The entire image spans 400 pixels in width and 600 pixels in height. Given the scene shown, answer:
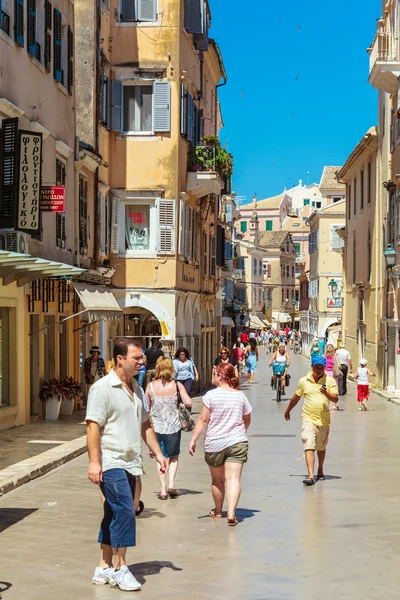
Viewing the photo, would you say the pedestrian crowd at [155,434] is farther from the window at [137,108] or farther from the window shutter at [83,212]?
the window at [137,108]

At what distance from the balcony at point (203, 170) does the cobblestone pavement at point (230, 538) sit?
61.3 feet

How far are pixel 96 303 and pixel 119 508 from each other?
1537 centimetres

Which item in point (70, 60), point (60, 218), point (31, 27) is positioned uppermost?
point (70, 60)

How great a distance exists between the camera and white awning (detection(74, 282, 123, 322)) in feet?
74.4

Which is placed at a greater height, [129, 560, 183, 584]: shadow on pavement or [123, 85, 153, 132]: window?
[123, 85, 153, 132]: window

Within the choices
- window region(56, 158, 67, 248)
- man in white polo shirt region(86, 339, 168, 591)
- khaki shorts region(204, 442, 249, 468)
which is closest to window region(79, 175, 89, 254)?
window region(56, 158, 67, 248)

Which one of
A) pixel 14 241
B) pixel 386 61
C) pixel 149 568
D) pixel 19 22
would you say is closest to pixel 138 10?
pixel 386 61

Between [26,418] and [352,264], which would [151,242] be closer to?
[26,418]

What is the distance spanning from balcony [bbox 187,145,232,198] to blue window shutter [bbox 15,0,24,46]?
13.8 meters

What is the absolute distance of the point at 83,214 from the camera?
27.9 metres

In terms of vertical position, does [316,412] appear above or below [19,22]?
below

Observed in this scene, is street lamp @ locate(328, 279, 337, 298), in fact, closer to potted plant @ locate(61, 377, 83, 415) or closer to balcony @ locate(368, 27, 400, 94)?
balcony @ locate(368, 27, 400, 94)

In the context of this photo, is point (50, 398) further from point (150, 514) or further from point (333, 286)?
point (333, 286)

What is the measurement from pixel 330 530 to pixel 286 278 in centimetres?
13816
